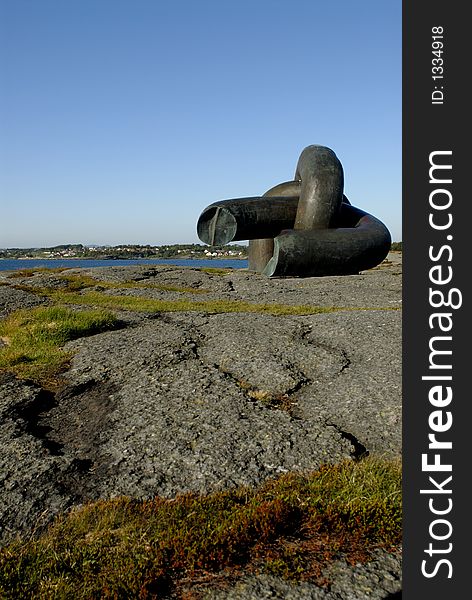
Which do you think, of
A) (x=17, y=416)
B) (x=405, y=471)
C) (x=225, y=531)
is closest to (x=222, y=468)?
(x=225, y=531)

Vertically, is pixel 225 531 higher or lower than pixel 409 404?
lower

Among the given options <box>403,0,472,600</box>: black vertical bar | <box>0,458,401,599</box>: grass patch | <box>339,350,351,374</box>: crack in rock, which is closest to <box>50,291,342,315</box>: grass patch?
<box>339,350,351,374</box>: crack in rock

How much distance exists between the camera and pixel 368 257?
175cm

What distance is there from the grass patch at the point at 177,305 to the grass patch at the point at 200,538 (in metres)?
8.68

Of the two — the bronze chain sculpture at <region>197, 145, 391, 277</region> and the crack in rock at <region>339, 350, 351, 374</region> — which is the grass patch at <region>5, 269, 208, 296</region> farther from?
the bronze chain sculpture at <region>197, 145, 391, 277</region>

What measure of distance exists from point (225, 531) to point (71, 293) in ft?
51.0

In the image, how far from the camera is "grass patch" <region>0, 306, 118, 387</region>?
24.8 feet

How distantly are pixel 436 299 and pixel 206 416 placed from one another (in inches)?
163

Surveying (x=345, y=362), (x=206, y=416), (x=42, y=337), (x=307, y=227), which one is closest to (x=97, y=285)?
(x=42, y=337)

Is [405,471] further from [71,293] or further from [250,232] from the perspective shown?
[71,293]

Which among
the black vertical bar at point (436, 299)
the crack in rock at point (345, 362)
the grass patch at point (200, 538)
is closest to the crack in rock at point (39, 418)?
the grass patch at point (200, 538)

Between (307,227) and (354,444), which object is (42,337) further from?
(307,227)

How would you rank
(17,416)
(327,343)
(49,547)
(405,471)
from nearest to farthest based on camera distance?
(405,471)
(49,547)
(17,416)
(327,343)

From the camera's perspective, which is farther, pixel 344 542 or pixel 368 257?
pixel 344 542
